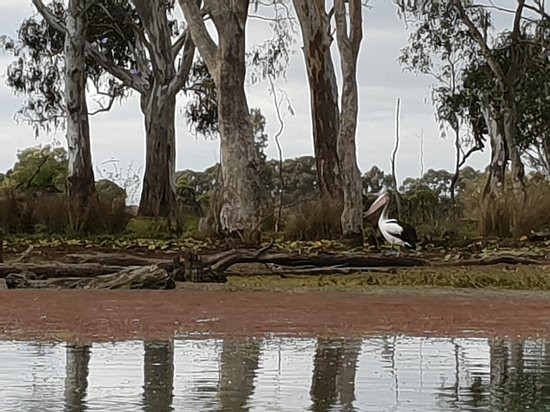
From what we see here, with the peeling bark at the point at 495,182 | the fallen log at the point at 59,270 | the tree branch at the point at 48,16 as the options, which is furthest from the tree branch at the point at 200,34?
the tree branch at the point at 48,16

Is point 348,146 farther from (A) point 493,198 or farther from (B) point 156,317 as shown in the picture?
(B) point 156,317

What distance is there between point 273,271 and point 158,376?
669cm

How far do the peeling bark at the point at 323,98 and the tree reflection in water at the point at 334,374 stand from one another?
14.1m

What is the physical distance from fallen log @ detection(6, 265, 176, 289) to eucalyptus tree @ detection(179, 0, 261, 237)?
718cm

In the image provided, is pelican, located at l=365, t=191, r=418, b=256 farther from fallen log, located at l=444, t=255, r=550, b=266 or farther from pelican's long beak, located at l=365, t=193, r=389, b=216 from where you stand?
fallen log, located at l=444, t=255, r=550, b=266

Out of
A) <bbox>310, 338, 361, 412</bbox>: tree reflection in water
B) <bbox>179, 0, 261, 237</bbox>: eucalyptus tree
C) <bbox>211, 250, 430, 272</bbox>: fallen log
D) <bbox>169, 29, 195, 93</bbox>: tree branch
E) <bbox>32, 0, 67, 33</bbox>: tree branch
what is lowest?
<bbox>310, 338, 361, 412</bbox>: tree reflection in water

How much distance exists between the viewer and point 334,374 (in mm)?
5594

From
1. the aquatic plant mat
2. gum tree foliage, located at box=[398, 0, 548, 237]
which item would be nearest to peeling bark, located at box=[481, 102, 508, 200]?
gum tree foliage, located at box=[398, 0, 548, 237]

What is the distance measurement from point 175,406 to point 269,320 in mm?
3633

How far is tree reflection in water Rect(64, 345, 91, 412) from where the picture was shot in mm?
4703

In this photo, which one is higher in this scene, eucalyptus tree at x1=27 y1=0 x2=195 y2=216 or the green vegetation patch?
eucalyptus tree at x1=27 y1=0 x2=195 y2=216

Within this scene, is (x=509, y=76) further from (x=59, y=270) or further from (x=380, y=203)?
(x=59, y=270)

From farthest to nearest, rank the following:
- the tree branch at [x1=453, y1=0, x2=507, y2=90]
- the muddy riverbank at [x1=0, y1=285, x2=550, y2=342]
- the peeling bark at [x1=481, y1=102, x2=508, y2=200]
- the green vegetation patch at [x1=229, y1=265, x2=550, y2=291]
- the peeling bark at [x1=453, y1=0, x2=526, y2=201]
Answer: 1. the peeling bark at [x1=481, y1=102, x2=508, y2=200]
2. the peeling bark at [x1=453, y1=0, x2=526, y2=201]
3. the tree branch at [x1=453, y1=0, x2=507, y2=90]
4. the green vegetation patch at [x1=229, y1=265, x2=550, y2=291]
5. the muddy riverbank at [x1=0, y1=285, x2=550, y2=342]

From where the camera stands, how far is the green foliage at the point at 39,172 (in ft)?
95.3
